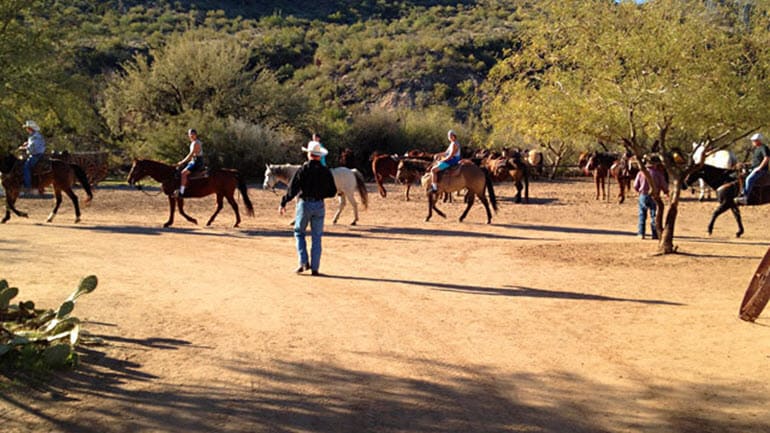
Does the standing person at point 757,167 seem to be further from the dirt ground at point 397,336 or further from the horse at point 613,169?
the horse at point 613,169

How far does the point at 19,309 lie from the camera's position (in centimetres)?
779

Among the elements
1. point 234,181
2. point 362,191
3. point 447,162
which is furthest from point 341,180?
point 447,162

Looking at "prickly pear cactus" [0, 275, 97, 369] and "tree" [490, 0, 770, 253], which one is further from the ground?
"tree" [490, 0, 770, 253]

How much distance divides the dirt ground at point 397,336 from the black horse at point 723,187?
3.43ft

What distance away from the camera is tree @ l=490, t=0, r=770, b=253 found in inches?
476

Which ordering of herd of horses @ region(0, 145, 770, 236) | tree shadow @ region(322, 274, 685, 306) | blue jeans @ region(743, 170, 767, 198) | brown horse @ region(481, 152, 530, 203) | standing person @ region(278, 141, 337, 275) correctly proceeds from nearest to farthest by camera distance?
tree shadow @ region(322, 274, 685, 306)
standing person @ region(278, 141, 337, 275)
blue jeans @ region(743, 170, 767, 198)
herd of horses @ region(0, 145, 770, 236)
brown horse @ region(481, 152, 530, 203)

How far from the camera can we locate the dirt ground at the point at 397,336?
5746 millimetres

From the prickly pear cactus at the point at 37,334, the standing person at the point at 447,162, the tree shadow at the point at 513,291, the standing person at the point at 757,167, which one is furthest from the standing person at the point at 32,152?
the standing person at the point at 757,167

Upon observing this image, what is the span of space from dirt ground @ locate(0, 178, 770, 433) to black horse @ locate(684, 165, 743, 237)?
1046 mm

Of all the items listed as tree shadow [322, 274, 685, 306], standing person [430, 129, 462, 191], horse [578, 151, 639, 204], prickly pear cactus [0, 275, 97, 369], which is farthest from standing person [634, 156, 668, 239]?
prickly pear cactus [0, 275, 97, 369]

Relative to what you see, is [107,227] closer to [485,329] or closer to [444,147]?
[485,329]

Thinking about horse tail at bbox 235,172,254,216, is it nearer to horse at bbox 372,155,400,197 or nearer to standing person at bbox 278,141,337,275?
standing person at bbox 278,141,337,275

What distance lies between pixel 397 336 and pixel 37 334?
3.58 meters

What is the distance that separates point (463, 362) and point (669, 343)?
241cm
